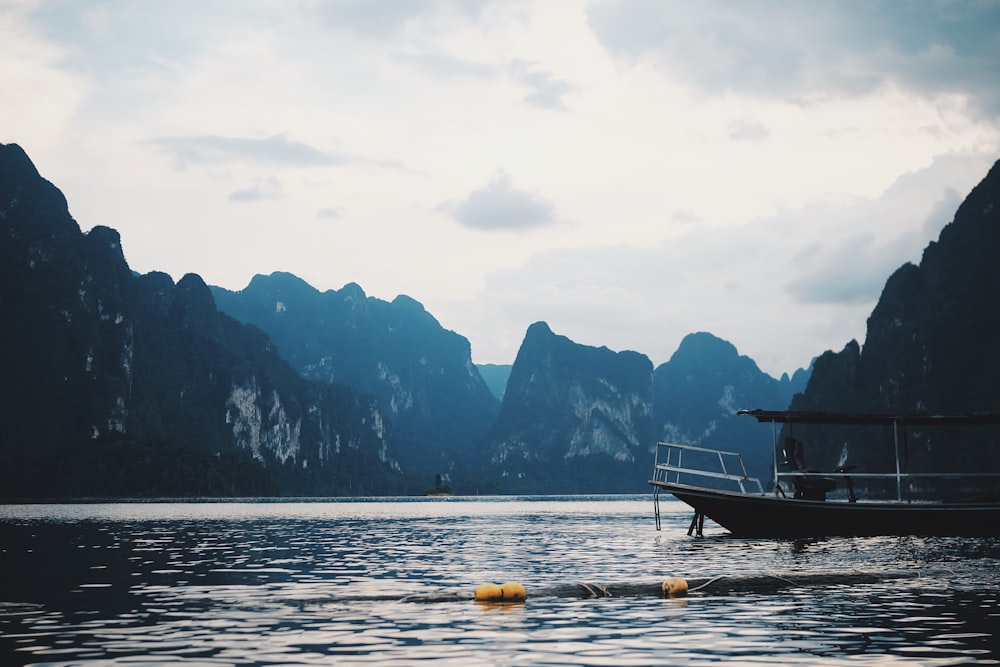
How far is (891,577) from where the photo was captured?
89.1 ft

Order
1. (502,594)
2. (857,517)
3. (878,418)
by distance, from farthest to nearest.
A: (857,517) < (878,418) < (502,594)

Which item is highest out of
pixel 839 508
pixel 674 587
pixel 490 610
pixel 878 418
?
pixel 878 418

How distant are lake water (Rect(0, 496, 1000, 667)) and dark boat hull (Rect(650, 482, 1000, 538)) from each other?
255 centimetres

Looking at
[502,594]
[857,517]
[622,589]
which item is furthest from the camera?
[857,517]

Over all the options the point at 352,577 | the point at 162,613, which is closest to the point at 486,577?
the point at 352,577

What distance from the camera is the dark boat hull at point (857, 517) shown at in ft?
140

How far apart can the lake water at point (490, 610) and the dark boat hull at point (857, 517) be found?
8.36 feet

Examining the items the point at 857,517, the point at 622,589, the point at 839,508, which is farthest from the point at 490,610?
the point at 857,517

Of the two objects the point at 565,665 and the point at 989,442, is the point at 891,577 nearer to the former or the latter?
the point at 565,665

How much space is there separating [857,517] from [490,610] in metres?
28.0

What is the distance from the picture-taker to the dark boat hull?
4281cm

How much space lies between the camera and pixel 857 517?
43906 millimetres

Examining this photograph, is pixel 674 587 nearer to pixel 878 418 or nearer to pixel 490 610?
pixel 490 610

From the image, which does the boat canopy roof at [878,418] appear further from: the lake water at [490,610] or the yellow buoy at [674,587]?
the yellow buoy at [674,587]
